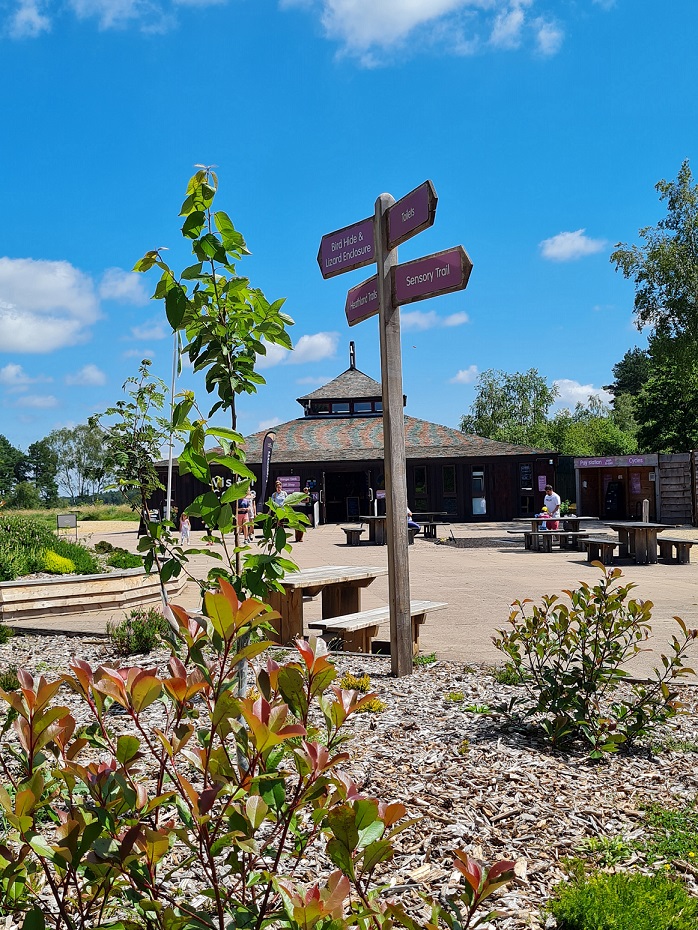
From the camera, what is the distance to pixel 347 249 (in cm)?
576

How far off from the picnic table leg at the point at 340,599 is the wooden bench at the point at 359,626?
0.92m

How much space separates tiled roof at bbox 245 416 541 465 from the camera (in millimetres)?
36000

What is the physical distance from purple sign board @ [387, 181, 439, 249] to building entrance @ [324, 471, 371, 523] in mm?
32571

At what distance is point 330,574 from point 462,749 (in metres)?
3.57

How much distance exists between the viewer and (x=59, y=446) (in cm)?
9700

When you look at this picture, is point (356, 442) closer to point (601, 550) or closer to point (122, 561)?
point (601, 550)

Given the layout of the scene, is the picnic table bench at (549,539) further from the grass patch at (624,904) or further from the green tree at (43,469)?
the green tree at (43,469)

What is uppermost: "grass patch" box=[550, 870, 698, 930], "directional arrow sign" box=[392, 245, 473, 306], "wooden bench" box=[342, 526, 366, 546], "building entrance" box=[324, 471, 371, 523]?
"directional arrow sign" box=[392, 245, 473, 306]

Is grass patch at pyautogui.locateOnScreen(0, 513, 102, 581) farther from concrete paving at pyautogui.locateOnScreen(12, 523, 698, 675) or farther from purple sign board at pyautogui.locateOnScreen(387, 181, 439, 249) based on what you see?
purple sign board at pyautogui.locateOnScreen(387, 181, 439, 249)

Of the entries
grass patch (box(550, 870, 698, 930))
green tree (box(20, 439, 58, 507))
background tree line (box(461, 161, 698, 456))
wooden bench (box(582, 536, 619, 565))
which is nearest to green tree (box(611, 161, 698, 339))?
background tree line (box(461, 161, 698, 456))

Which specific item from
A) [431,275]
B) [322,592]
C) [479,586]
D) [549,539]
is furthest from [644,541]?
[431,275]

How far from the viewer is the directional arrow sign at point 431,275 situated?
4742 mm

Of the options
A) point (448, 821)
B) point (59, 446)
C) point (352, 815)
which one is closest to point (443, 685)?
point (448, 821)

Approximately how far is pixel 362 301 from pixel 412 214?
0.87 meters
